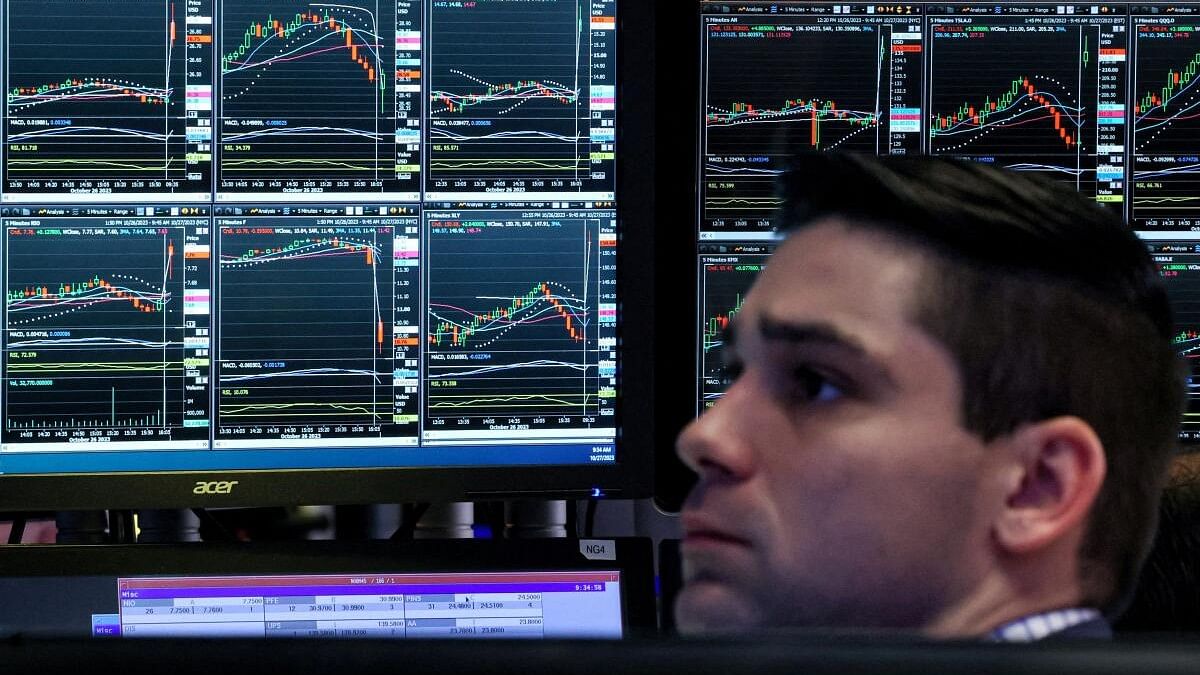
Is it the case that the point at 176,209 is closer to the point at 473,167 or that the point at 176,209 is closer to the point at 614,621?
the point at 473,167

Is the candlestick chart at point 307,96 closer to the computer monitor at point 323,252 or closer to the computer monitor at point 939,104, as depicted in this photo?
the computer monitor at point 323,252

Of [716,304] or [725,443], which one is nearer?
[725,443]

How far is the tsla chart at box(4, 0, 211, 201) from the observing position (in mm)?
964

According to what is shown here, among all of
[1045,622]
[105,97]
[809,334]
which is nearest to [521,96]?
[105,97]

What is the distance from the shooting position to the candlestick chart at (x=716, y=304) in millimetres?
1028

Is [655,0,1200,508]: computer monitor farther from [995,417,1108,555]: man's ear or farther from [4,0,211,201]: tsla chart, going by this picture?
[995,417,1108,555]: man's ear

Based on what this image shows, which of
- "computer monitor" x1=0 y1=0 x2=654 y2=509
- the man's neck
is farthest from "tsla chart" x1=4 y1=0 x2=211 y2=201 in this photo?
the man's neck

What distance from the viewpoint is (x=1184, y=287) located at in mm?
1031

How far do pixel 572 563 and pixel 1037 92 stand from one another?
566 mm

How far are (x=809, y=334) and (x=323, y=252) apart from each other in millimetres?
576

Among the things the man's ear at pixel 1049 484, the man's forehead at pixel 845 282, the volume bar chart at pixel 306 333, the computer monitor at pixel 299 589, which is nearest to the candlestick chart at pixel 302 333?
the volume bar chart at pixel 306 333

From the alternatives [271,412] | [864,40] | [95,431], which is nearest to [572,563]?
[271,412]

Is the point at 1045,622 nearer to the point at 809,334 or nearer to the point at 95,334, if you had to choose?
the point at 809,334

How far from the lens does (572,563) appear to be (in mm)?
976
